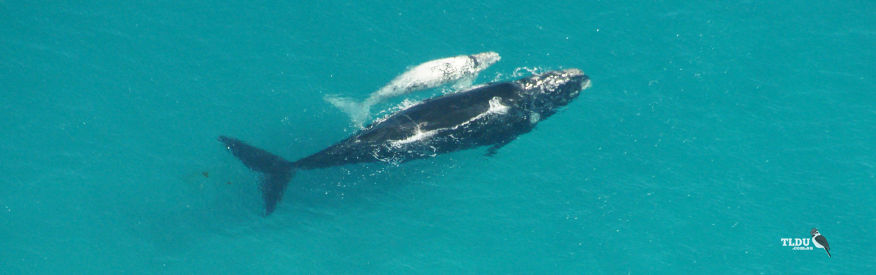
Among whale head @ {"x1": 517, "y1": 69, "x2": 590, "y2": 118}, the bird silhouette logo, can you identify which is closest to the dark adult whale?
whale head @ {"x1": 517, "y1": 69, "x2": 590, "y2": 118}

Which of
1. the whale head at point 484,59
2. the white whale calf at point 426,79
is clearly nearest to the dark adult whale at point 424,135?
the white whale calf at point 426,79

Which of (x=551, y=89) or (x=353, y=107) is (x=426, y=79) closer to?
(x=353, y=107)

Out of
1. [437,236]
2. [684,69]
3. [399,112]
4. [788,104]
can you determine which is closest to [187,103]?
[399,112]

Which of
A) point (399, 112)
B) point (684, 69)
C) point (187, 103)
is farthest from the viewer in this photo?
point (684, 69)

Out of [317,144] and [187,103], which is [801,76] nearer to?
[317,144]

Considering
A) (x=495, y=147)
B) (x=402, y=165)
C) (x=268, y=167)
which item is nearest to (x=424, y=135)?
(x=402, y=165)

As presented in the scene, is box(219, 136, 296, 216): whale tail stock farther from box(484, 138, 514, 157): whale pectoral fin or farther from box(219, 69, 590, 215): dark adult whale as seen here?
box(484, 138, 514, 157): whale pectoral fin
